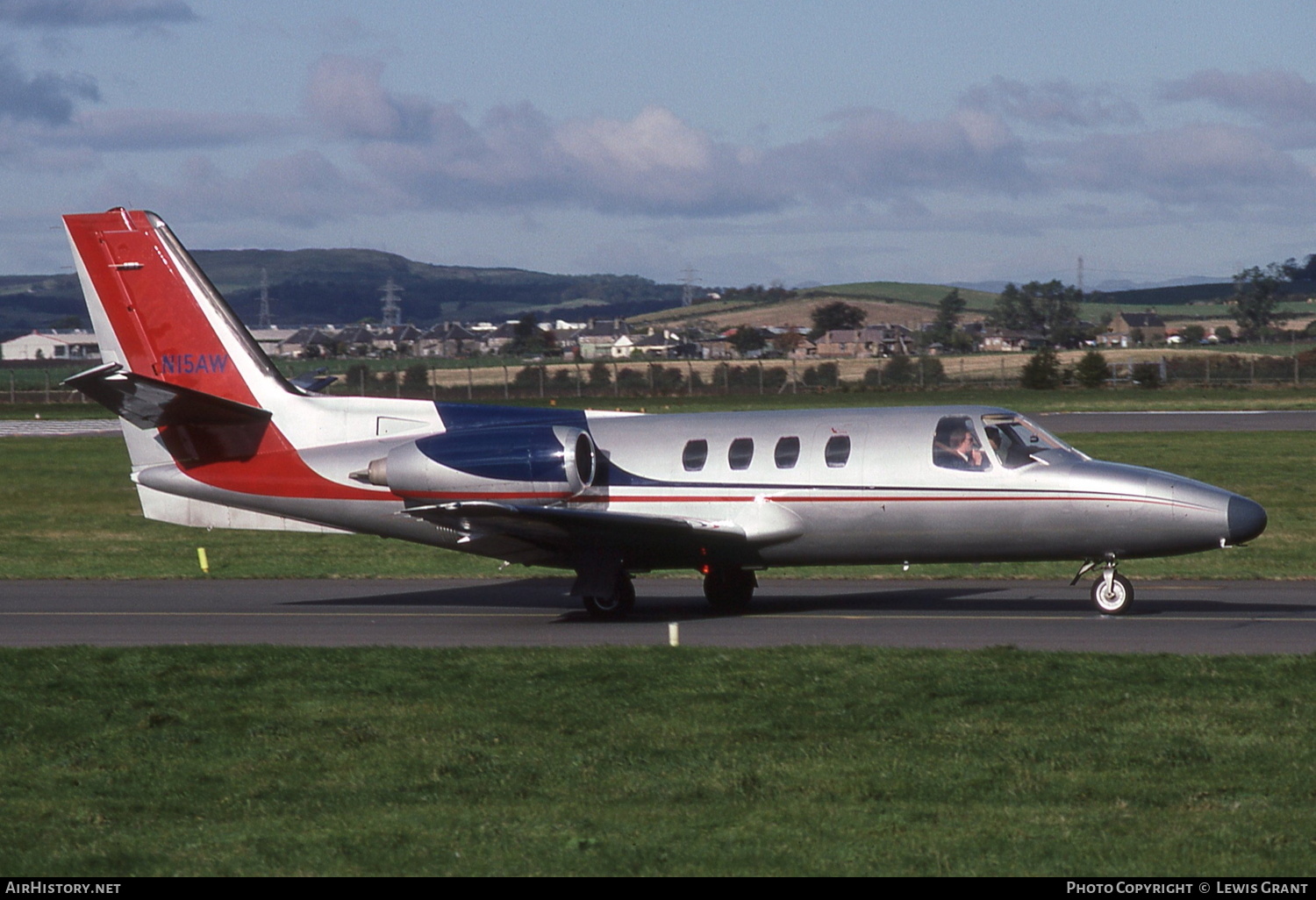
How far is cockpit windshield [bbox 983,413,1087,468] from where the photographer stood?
19.6m

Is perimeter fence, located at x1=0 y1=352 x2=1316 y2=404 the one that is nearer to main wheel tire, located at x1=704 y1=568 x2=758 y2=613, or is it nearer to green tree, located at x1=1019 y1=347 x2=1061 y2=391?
green tree, located at x1=1019 y1=347 x2=1061 y2=391

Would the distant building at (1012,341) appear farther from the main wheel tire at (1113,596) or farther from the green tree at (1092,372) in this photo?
the main wheel tire at (1113,596)

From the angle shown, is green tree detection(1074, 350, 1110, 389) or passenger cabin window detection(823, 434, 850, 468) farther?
green tree detection(1074, 350, 1110, 389)

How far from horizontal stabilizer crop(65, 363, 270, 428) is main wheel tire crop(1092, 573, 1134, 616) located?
39.9ft

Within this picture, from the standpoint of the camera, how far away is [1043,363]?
86.7 m

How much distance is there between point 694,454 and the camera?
68.1 ft

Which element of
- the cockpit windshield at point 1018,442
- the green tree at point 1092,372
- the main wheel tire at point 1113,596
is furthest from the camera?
the green tree at point 1092,372

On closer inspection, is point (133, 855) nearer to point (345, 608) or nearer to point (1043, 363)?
point (345, 608)

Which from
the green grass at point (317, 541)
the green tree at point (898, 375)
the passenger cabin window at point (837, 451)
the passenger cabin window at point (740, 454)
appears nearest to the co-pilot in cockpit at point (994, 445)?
the passenger cabin window at point (837, 451)

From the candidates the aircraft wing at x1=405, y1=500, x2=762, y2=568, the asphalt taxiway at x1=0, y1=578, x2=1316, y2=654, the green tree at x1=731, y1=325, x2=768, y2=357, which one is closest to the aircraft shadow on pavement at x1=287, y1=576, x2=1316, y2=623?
the asphalt taxiway at x1=0, y1=578, x2=1316, y2=654

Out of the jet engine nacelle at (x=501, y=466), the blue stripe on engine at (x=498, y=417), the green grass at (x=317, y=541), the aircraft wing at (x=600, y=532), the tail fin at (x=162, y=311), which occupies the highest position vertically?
the tail fin at (x=162, y=311)

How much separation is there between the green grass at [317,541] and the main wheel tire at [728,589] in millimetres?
4603

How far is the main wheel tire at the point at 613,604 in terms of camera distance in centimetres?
2033
